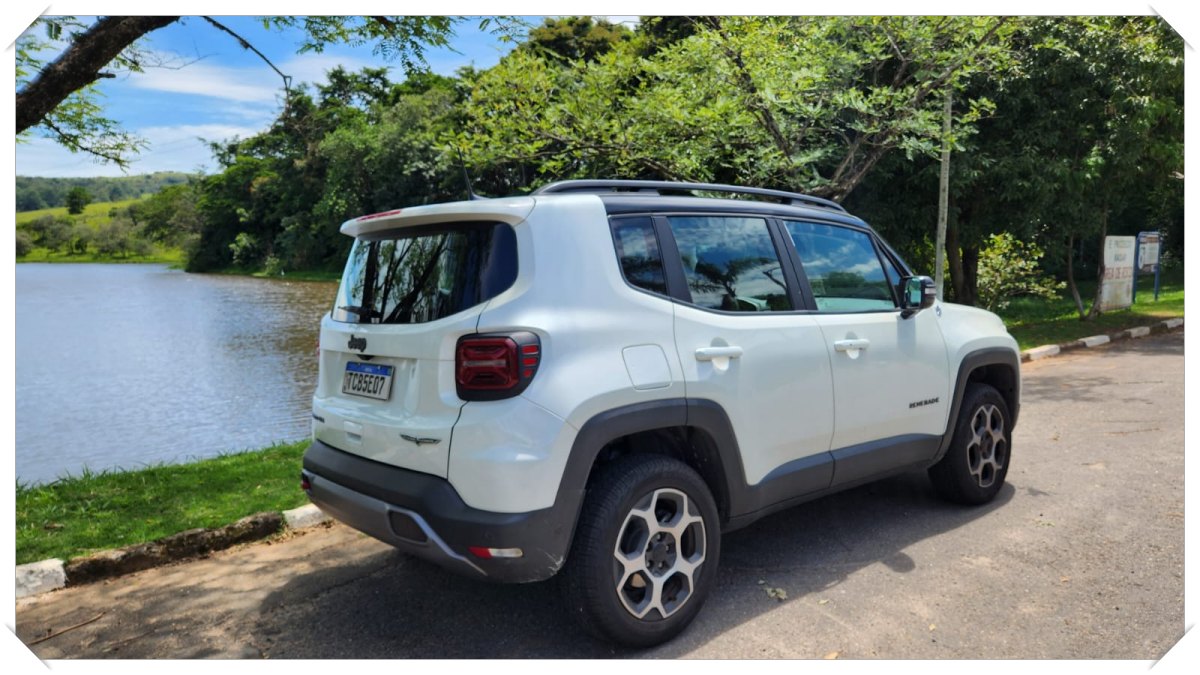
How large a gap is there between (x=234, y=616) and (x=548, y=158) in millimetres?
8037

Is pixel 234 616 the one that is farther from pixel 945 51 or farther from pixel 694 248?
pixel 945 51

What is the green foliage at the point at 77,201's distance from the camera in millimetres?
79425

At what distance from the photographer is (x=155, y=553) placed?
4633 millimetres

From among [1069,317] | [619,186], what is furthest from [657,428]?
[1069,317]

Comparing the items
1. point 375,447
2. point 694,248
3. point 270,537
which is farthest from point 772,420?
point 270,537

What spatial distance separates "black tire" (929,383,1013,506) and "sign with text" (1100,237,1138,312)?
42.4 ft

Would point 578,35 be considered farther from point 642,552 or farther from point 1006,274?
point 642,552

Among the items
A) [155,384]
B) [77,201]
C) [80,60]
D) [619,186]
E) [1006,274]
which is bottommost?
[155,384]

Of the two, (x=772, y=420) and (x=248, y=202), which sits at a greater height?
(x=248, y=202)

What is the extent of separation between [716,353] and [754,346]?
0.25 m

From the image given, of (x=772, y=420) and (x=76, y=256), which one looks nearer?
(x=772, y=420)

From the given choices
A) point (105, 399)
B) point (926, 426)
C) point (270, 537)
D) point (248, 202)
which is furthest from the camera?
point (248, 202)

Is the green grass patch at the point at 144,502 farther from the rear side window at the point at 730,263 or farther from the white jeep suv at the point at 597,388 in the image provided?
the rear side window at the point at 730,263

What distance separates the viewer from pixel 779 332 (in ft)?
12.6
